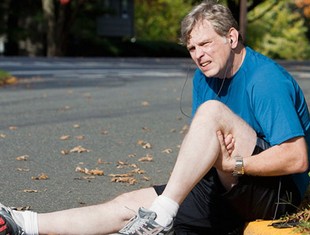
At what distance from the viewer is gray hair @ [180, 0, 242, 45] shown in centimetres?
411

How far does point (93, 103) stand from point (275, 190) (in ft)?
30.0

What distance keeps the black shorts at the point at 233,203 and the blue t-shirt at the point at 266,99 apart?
0.12m

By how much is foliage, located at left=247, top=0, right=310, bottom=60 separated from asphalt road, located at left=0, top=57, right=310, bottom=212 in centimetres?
2990

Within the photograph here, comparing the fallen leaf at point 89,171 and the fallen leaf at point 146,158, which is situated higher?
the fallen leaf at point 89,171

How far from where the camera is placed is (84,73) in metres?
21.0

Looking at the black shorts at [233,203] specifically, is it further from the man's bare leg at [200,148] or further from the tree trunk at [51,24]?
the tree trunk at [51,24]

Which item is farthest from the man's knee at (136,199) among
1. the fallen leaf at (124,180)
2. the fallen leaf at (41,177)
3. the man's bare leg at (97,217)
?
the fallen leaf at (41,177)

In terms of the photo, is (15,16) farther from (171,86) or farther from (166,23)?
(171,86)

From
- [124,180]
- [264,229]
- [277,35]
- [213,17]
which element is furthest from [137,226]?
[277,35]

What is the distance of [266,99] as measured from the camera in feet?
13.2

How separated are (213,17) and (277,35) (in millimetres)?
46114

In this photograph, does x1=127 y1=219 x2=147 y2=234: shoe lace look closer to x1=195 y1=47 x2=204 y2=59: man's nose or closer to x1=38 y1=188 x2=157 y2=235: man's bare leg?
x1=38 y1=188 x2=157 y2=235: man's bare leg

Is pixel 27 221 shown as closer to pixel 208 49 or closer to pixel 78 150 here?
pixel 208 49

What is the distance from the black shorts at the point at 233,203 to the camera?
4105mm
